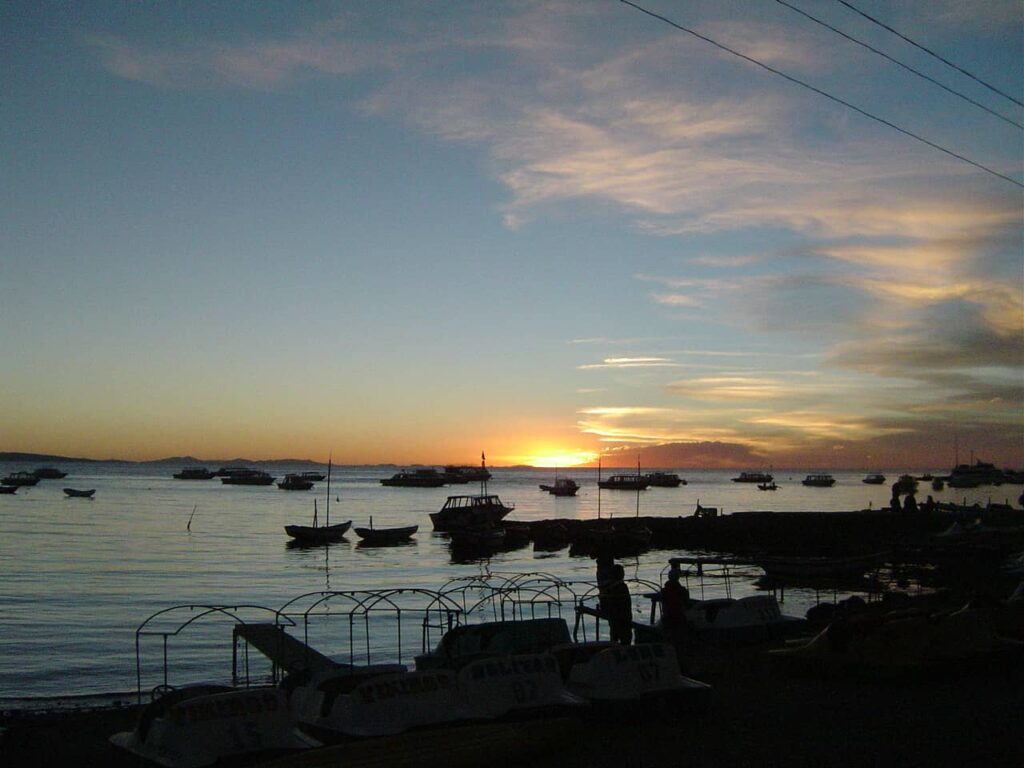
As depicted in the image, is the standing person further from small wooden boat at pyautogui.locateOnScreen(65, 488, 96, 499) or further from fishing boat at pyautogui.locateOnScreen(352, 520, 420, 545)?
small wooden boat at pyautogui.locateOnScreen(65, 488, 96, 499)

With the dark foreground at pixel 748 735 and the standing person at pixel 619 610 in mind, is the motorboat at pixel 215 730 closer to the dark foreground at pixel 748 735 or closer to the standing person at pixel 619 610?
the dark foreground at pixel 748 735

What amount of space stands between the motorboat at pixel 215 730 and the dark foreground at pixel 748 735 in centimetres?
60

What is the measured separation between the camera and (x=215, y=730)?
372 inches

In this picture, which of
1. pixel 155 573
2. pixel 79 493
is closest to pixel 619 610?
pixel 155 573

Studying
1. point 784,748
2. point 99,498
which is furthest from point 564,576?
point 99,498

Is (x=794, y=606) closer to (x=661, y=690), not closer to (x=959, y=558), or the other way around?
(x=959, y=558)

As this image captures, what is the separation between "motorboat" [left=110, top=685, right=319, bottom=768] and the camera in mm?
9328

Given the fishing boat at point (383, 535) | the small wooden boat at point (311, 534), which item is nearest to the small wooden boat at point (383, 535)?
the fishing boat at point (383, 535)

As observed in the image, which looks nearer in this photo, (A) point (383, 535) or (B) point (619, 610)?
(B) point (619, 610)

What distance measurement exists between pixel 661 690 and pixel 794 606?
21.0m

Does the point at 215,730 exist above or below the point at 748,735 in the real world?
above

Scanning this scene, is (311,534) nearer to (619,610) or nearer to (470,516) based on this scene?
(470,516)

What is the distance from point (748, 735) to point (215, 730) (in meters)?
5.86

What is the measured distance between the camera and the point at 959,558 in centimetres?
3988
